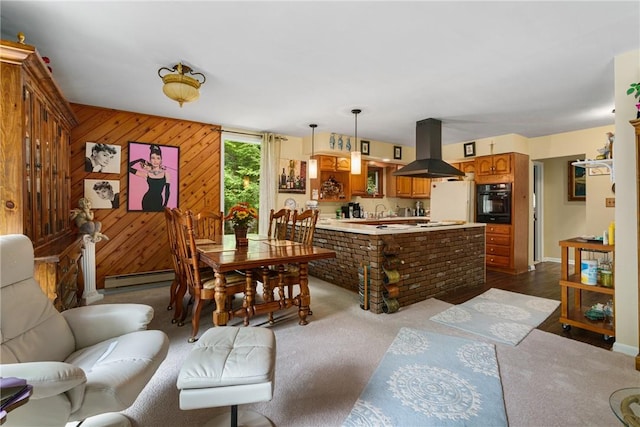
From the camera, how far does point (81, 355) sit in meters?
1.55

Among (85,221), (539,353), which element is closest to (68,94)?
(85,221)

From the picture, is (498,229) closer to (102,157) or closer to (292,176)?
(292,176)

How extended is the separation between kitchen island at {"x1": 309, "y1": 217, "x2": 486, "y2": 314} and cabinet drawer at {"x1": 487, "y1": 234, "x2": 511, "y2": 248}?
113 centimetres

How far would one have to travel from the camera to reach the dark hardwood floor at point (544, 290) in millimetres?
2697

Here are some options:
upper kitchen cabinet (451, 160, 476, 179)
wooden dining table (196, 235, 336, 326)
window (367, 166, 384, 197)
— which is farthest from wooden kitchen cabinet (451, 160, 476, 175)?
wooden dining table (196, 235, 336, 326)

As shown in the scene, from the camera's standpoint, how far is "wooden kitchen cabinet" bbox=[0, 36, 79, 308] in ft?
6.17

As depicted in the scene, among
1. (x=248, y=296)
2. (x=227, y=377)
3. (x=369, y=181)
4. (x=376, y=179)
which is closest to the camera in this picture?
(x=227, y=377)

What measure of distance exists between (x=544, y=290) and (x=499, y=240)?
4.57 ft

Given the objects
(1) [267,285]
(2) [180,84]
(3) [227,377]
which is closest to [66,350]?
(3) [227,377]

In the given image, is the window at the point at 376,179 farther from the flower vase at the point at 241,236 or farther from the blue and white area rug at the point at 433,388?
the blue and white area rug at the point at 433,388

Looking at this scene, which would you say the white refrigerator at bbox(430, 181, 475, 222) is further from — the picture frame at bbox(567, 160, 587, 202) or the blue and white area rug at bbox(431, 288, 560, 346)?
the blue and white area rug at bbox(431, 288, 560, 346)

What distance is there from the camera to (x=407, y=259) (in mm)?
3514

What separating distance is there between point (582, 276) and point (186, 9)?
4036mm

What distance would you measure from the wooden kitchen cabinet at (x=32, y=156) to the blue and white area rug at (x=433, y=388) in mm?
2224
